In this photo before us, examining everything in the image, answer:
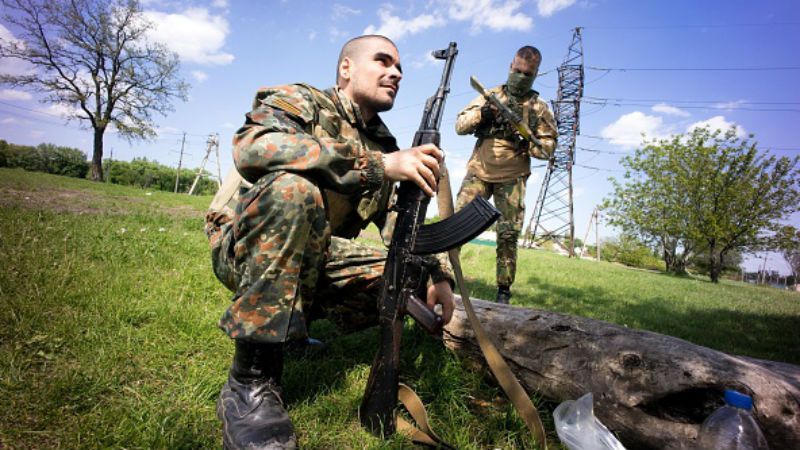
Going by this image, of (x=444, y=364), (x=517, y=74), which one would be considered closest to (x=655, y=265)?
(x=517, y=74)

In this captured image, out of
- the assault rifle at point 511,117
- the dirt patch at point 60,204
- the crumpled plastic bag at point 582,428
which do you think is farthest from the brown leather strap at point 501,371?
the dirt patch at point 60,204

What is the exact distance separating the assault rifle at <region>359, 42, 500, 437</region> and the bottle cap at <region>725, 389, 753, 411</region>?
1.07m

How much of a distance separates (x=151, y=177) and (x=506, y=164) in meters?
47.1

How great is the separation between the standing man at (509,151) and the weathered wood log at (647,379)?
94.1 inches

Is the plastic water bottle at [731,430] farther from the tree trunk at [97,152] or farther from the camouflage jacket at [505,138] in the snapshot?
the tree trunk at [97,152]

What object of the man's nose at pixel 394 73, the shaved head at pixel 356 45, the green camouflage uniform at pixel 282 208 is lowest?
the green camouflage uniform at pixel 282 208

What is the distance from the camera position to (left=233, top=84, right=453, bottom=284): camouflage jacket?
1.70 metres

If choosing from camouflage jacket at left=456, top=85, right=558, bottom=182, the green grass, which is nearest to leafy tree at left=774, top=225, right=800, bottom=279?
the green grass

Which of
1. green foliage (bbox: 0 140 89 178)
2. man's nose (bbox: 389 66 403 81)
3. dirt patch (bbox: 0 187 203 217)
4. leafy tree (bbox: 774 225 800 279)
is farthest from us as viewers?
green foliage (bbox: 0 140 89 178)

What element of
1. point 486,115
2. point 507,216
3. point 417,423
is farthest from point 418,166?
point 486,115

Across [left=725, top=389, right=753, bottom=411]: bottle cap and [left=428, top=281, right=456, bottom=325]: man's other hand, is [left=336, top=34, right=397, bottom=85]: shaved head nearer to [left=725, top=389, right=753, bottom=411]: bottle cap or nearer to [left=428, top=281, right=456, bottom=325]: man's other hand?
[left=428, top=281, right=456, bottom=325]: man's other hand

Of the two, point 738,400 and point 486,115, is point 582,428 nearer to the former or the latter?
point 738,400

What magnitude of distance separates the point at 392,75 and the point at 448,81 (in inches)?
14.9

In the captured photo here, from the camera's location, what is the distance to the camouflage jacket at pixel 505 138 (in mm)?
4738
